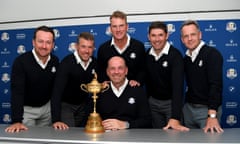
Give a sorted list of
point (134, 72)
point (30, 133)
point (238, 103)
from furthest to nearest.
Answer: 1. point (238, 103)
2. point (134, 72)
3. point (30, 133)

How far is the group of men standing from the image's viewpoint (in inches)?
101

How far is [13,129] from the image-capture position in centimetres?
237

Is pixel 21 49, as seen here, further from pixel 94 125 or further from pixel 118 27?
pixel 94 125

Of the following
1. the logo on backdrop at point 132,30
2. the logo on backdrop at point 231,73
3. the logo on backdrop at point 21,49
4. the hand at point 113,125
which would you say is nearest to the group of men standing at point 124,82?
the hand at point 113,125

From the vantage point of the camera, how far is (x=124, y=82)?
8.75 feet

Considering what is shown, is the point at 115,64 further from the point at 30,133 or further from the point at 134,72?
the point at 30,133

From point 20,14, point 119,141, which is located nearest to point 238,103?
point 119,141

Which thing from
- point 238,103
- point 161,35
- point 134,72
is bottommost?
point 238,103

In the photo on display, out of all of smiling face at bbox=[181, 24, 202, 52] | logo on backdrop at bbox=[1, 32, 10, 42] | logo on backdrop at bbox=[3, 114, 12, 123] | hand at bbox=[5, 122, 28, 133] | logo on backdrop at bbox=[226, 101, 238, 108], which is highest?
logo on backdrop at bbox=[1, 32, 10, 42]

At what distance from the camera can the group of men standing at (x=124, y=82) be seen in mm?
2564

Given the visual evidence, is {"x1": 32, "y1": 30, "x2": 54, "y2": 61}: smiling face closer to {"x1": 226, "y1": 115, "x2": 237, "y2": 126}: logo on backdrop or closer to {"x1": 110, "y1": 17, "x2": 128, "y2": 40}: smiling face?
{"x1": 110, "y1": 17, "x2": 128, "y2": 40}: smiling face

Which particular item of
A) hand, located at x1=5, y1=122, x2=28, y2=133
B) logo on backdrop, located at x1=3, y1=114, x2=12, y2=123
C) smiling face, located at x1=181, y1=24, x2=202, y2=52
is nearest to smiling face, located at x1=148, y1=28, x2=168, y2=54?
smiling face, located at x1=181, y1=24, x2=202, y2=52

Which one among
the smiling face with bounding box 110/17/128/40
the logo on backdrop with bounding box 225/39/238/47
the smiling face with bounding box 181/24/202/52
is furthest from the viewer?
the logo on backdrop with bounding box 225/39/238/47

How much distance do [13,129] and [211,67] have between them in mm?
1696
